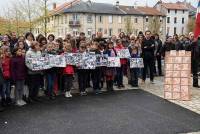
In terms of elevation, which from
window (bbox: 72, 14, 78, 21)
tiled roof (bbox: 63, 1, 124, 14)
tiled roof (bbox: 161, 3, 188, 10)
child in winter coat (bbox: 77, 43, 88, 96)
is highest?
tiled roof (bbox: 161, 3, 188, 10)

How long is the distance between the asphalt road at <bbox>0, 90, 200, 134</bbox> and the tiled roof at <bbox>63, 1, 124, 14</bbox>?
69.5 m

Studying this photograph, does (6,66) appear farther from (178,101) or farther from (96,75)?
(178,101)

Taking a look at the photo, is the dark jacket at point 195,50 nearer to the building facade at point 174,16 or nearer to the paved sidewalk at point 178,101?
the paved sidewalk at point 178,101

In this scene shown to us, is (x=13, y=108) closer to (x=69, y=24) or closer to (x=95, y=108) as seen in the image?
(x=95, y=108)

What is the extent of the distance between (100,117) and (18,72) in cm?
286

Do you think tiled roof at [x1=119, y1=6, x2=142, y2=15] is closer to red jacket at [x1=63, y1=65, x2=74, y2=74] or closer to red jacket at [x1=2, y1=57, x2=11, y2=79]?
red jacket at [x1=63, y1=65, x2=74, y2=74]

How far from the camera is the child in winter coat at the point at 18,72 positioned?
1081 cm

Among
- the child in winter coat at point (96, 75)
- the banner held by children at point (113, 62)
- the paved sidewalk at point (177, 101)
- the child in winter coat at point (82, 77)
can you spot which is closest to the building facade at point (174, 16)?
the paved sidewalk at point (177, 101)

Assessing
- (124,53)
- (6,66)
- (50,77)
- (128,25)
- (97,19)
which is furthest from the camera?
(97,19)

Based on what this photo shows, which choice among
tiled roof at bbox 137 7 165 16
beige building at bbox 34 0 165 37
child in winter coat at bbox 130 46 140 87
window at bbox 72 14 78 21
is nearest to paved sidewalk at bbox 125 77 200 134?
child in winter coat at bbox 130 46 140 87

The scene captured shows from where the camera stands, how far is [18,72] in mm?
10852

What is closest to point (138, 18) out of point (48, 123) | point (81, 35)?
point (81, 35)

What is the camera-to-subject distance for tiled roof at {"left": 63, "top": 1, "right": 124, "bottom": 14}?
80.4 meters

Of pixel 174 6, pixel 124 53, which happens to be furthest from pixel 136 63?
pixel 174 6
